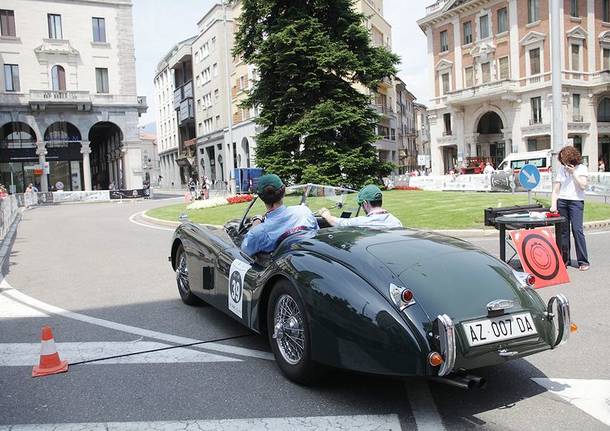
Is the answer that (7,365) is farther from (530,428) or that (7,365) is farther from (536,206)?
(536,206)

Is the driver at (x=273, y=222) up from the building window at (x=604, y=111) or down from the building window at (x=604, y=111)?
down

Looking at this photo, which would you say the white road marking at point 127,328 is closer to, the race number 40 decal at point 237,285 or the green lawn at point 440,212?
the race number 40 decal at point 237,285

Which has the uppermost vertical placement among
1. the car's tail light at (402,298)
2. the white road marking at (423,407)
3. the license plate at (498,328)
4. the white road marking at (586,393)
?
the car's tail light at (402,298)

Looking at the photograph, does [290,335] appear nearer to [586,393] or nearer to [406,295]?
[406,295]

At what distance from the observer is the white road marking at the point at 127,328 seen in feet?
15.4

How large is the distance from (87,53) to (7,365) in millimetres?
51333

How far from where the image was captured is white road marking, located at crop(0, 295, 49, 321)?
6.33m

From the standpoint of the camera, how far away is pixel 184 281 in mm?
6523

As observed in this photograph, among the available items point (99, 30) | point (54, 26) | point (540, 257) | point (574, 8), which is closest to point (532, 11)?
point (574, 8)

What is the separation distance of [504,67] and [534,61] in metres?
2.82

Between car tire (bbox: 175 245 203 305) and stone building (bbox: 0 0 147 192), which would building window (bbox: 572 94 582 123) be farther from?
car tire (bbox: 175 245 203 305)

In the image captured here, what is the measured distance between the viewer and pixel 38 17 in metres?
48.4

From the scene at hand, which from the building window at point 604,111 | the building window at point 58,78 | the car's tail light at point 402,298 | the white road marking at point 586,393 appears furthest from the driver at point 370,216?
the building window at point 58,78

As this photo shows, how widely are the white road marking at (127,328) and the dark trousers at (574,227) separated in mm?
5506
